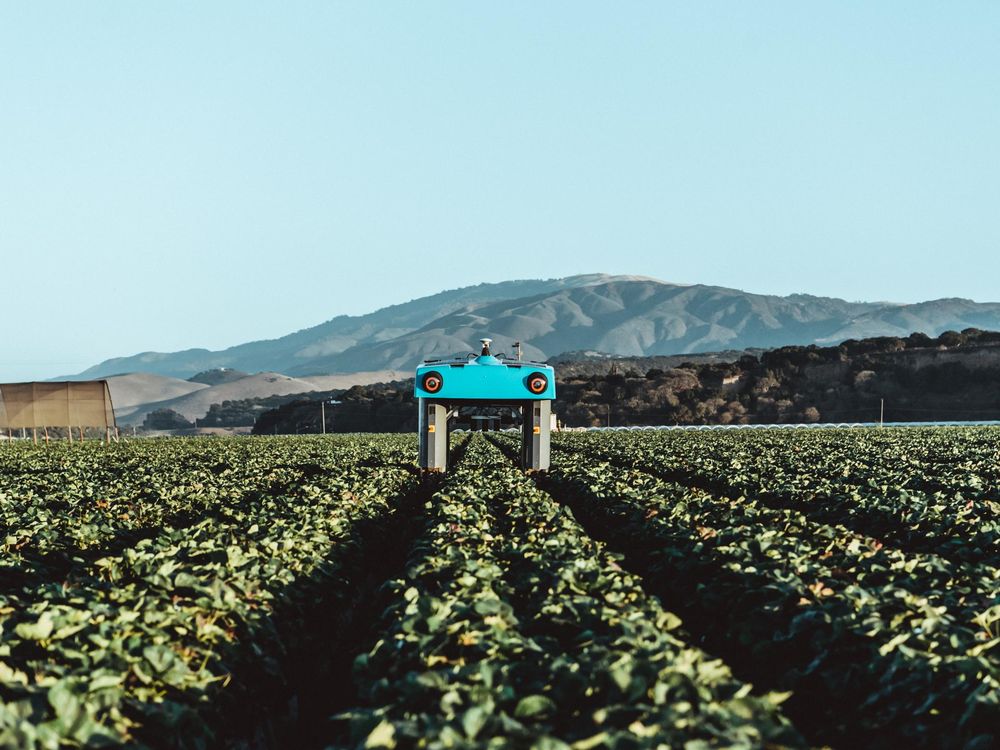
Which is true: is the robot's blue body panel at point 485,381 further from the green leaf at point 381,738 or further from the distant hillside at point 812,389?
the distant hillside at point 812,389

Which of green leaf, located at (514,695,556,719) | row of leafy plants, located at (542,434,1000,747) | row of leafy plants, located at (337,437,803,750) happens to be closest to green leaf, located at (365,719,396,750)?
row of leafy plants, located at (337,437,803,750)

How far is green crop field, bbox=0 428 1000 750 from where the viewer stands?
503 centimetres

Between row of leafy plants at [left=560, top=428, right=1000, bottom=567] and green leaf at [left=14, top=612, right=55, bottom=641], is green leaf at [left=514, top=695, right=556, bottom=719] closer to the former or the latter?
green leaf at [left=14, top=612, right=55, bottom=641]

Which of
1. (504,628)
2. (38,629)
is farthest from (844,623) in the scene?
(38,629)

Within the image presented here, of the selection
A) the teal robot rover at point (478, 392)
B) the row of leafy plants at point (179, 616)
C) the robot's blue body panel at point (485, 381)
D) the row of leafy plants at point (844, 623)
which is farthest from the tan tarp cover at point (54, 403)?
the row of leafy plants at point (844, 623)

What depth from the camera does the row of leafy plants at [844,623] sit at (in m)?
6.00

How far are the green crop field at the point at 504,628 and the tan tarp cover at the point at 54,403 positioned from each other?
38401 millimetres

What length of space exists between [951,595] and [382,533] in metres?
8.24

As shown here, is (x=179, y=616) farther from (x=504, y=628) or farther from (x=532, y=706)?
(x=532, y=706)

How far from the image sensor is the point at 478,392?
2156 centimetres

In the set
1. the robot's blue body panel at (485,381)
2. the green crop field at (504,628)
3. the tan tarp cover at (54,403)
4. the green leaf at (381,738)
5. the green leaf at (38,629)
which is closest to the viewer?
the green leaf at (381,738)

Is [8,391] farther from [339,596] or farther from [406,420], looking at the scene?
[406,420]

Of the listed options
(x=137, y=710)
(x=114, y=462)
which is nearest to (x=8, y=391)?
(x=114, y=462)

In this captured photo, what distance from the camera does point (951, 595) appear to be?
7.80 meters
